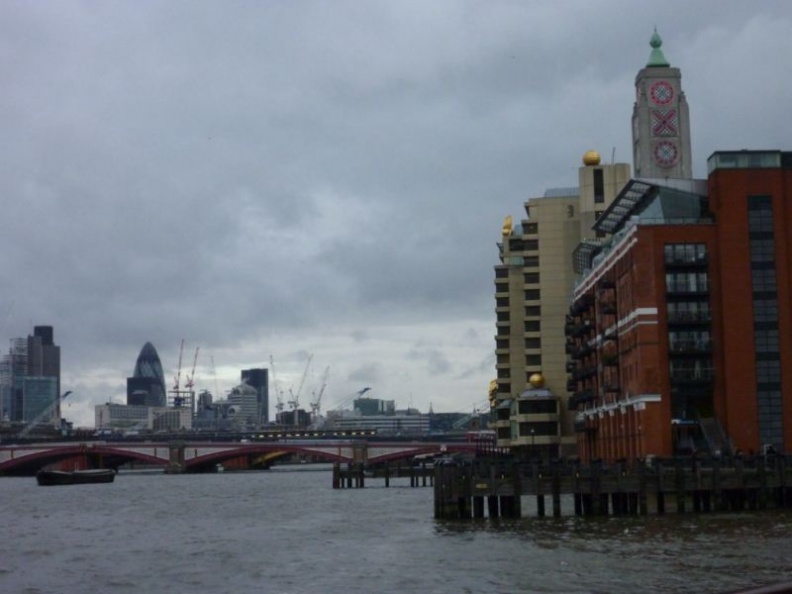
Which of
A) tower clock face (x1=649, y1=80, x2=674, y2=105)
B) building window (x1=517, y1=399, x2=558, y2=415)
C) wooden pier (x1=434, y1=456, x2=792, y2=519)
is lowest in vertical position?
wooden pier (x1=434, y1=456, x2=792, y2=519)

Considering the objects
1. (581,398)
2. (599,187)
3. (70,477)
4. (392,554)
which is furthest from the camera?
(70,477)

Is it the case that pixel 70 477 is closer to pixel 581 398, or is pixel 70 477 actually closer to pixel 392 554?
pixel 581 398

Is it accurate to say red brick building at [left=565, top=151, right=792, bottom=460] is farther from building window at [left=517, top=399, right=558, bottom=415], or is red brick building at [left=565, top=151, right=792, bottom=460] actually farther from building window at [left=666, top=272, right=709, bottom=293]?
building window at [left=517, top=399, right=558, bottom=415]

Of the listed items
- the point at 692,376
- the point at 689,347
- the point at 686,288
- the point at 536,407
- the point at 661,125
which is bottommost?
the point at 536,407

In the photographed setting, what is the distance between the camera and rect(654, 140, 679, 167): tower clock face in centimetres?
11631

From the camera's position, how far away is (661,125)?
116812 mm

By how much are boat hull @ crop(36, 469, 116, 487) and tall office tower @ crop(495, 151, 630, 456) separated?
A: 188ft

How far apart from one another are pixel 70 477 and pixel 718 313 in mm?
111779

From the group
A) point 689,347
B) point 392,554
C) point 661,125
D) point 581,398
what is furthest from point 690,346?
point 392,554

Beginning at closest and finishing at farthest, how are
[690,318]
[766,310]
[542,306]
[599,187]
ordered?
[766,310] → [690,318] → [599,187] → [542,306]

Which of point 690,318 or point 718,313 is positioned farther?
point 690,318

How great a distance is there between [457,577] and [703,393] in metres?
48.6

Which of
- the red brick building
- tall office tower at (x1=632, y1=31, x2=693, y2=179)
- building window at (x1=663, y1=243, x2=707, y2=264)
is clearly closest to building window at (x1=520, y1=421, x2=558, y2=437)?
tall office tower at (x1=632, y1=31, x2=693, y2=179)

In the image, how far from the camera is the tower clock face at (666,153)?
382 feet
